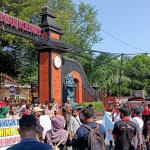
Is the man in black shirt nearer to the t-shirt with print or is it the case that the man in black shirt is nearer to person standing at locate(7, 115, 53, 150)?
the t-shirt with print

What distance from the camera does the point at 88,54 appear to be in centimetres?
3703

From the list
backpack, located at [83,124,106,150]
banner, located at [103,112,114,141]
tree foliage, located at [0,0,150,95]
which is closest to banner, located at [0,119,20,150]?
backpack, located at [83,124,106,150]

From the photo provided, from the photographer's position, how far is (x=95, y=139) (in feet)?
14.1

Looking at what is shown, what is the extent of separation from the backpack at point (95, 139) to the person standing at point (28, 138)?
1.64 meters

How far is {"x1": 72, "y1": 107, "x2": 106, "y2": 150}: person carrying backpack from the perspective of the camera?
4273 millimetres

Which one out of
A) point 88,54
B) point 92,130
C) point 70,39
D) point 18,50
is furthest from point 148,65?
point 92,130

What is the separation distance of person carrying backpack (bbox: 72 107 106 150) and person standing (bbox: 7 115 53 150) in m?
1.65

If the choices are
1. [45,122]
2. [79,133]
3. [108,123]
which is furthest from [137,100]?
[79,133]

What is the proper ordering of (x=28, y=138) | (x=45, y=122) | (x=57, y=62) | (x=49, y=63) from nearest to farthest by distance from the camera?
(x=28, y=138) → (x=45, y=122) → (x=49, y=63) → (x=57, y=62)

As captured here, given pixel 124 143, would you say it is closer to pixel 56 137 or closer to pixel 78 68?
pixel 56 137

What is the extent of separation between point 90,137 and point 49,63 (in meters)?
10.7

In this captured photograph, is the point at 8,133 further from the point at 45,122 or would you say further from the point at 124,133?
the point at 124,133

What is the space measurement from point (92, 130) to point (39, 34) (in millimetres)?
10924

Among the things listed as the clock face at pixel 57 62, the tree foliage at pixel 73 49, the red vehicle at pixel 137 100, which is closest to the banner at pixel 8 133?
the red vehicle at pixel 137 100
